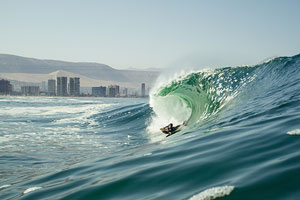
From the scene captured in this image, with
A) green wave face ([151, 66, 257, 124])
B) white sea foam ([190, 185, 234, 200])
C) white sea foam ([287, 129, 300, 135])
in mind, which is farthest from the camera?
green wave face ([151, 66, 257, 124])

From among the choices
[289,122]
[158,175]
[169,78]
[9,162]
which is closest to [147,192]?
[158,175]

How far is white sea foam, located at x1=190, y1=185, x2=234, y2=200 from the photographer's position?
260 centimetres

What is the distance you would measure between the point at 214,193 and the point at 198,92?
40.6ft

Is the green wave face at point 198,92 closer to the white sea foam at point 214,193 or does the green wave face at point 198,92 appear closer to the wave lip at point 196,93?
the wave lip at point 196,93

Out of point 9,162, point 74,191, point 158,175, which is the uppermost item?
point 158,175

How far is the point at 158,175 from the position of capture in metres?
3.59

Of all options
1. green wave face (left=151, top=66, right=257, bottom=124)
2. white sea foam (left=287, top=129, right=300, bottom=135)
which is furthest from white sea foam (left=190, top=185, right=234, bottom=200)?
green wave face (left=151, top=66, right=257, bottom=124)

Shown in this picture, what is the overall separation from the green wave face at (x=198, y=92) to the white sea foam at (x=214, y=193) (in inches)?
346

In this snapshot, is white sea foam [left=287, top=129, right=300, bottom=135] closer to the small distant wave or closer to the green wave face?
the small distant wave

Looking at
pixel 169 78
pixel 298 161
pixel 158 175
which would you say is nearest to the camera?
pixel 298 161

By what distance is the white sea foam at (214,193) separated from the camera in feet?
8.52

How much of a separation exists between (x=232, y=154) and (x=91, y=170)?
2394 millimetres

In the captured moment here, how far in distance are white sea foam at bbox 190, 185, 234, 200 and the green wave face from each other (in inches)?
346

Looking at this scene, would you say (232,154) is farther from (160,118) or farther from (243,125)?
(160,118)
